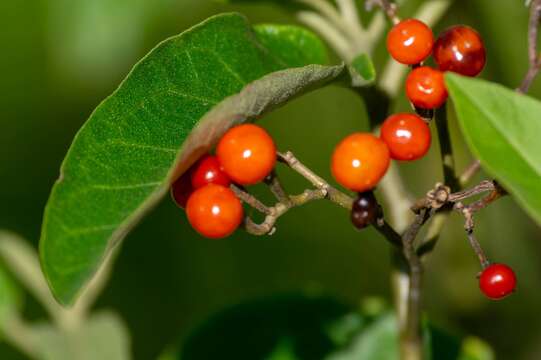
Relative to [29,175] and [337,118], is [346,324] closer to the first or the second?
[337,118]

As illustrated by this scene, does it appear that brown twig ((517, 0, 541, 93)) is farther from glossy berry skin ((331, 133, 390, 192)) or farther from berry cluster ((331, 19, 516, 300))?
glossy berry skin ((331, 133, 390, 192))

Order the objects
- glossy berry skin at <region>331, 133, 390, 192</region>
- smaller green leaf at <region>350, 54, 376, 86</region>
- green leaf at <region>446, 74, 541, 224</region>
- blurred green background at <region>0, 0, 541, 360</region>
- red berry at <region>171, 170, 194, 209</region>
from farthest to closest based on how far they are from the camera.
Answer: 1. blurred green background at <region>0, 0, 541, 360</region>
2. smaller green leaf at <region>350, 54, 376, 86</region>
3. red berry at <region>171, 170, 194, 209</region>
4. glossy berry skin at <region>331, 133, 390, 192</region>
5. green leaf at <region>446, 74, 541, 224</region>

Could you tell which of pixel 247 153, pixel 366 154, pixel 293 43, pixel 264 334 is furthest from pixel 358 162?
pixel 264 334

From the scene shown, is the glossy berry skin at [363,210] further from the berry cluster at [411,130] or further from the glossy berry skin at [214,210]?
the glossy berry skin at [214,210]

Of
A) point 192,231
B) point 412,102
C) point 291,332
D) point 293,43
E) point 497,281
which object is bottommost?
point 291,332

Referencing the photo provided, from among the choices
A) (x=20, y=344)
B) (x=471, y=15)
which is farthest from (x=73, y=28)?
(x=471, y=15)

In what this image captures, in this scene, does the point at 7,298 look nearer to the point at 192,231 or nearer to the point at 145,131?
the point at 145,131

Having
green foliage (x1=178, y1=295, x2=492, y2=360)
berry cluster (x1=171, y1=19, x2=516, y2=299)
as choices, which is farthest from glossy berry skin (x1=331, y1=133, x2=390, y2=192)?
green foliage (x1=178, y1=295, x2=492, y2=360)

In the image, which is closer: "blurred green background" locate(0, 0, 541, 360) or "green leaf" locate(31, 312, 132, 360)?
"green leaf" locate(31, 312, 132, 360)
